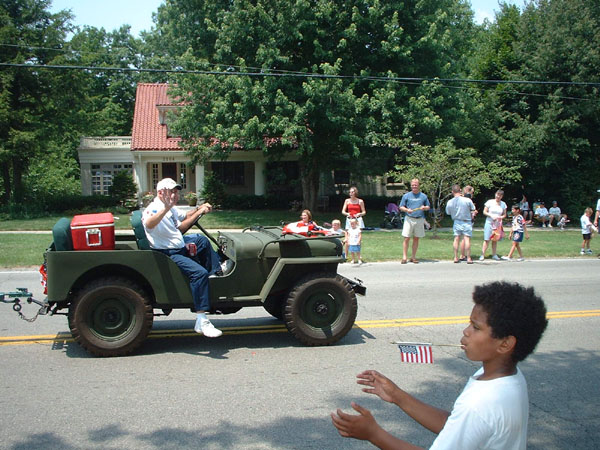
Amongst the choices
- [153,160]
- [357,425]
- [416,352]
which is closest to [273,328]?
[416,352]

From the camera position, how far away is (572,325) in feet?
25.5

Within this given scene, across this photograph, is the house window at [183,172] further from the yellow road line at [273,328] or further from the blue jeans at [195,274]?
the blue jeans at [195,274]

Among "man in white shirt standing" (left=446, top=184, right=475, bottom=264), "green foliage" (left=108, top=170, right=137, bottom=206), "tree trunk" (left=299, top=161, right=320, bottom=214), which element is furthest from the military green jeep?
"green foliage" (left=108, top=170, right=137, bottom=206)

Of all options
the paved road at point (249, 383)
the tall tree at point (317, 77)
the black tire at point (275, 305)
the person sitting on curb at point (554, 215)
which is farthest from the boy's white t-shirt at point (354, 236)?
the person sitting on curb at point (554, 215)

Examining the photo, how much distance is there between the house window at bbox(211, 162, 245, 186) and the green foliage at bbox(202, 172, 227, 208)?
204 inches

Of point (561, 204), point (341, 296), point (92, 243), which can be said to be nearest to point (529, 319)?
point (341, 296)

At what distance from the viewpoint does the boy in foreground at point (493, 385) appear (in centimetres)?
209

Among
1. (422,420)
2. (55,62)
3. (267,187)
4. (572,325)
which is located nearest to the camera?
(422,420)

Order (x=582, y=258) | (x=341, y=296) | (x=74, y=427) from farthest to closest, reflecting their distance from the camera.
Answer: (x=582, y=258) < (x=341, y=296) < (x=74, y=427)

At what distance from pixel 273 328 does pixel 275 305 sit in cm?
31

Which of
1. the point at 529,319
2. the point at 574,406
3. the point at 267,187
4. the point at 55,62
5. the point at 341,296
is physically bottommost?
the point at 574,406

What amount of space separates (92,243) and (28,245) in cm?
1254

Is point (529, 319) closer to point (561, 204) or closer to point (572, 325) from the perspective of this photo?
point (572, 325)

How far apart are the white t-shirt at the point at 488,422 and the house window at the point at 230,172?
35404mm
